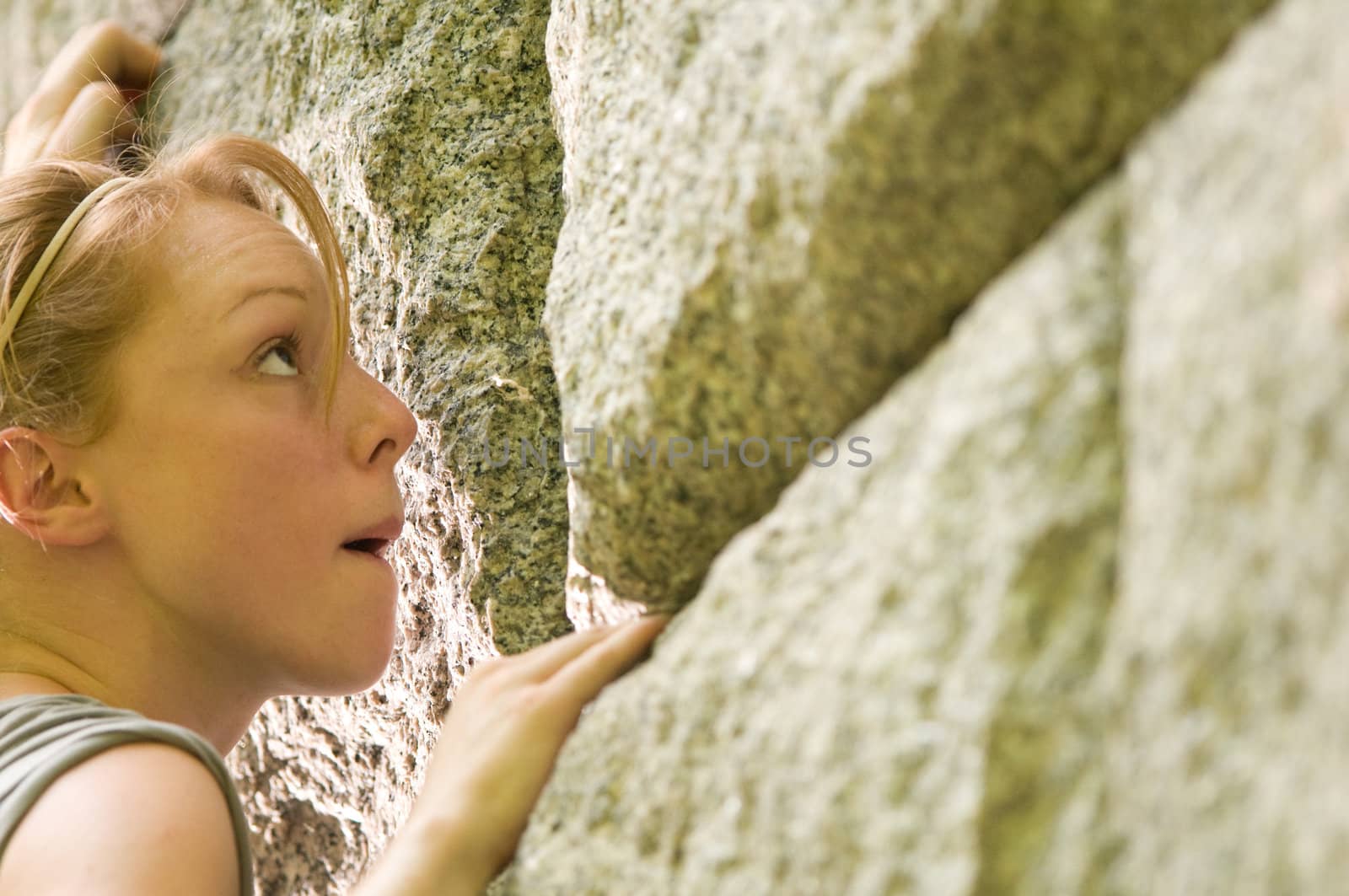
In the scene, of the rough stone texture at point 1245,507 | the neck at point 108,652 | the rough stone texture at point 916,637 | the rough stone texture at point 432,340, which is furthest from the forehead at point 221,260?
the rough stone texture at point 1245,507

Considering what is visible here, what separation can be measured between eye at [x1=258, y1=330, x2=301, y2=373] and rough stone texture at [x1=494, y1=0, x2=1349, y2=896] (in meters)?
0.59

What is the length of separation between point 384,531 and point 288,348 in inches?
7.2

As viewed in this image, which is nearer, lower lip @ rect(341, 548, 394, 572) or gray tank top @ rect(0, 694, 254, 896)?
gray tank top @ rect(0, 694, 254, 896)

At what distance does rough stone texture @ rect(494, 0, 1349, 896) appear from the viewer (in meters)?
0.48

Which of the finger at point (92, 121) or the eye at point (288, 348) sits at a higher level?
the finger at point (92, 121)

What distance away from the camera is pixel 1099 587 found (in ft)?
1.84

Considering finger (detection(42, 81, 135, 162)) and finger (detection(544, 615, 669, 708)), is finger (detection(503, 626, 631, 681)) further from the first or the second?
finger (detection(42, 81, 135, 162))

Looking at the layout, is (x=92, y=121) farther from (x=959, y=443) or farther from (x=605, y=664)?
(x=959, y=443)

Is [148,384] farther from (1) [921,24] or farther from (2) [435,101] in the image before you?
(1) [921,24]

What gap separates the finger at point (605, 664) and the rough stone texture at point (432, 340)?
0.29 metres

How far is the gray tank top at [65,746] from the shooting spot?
0.90 meters

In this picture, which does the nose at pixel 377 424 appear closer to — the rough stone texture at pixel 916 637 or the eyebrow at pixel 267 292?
the eyebrow at pixel 267 292

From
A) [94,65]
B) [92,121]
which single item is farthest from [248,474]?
[94,65]

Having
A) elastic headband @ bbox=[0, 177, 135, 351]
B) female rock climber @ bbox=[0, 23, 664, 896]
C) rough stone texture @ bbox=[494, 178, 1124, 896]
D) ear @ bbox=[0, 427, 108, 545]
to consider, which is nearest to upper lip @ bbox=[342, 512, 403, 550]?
female rock climber @ bbox=[0, 23, 664, 896]
